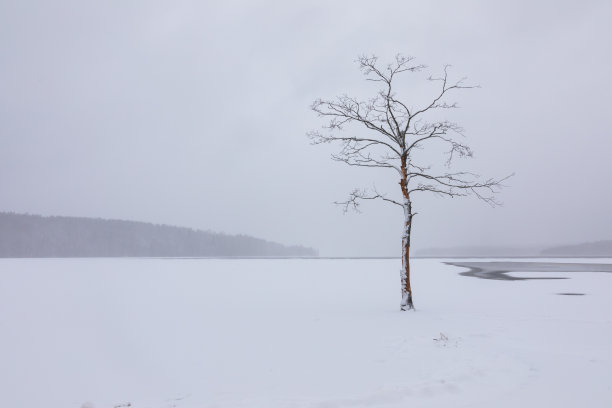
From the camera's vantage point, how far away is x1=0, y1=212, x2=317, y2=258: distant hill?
446ft
